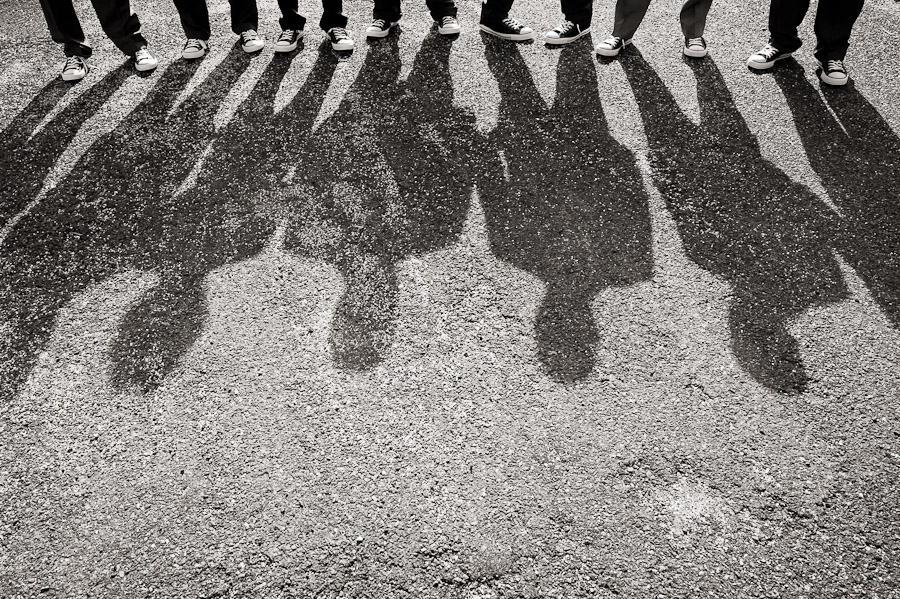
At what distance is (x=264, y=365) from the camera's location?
2.93 m

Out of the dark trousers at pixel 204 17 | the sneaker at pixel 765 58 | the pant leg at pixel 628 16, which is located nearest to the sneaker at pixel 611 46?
the pant leg at pixel 628 16

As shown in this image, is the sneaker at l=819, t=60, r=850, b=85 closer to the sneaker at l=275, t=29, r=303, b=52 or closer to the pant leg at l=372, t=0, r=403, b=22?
the pant leg at l=372, t=0, r=403, b=22

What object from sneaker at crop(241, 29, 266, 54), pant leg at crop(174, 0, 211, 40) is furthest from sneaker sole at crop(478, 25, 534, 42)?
pant leg at crop(174, 0, 211, 40)

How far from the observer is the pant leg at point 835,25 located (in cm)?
448

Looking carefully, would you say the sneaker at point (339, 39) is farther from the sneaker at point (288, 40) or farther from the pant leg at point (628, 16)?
the pant leg at point (628, 16)

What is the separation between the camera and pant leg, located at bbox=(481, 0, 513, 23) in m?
5.34

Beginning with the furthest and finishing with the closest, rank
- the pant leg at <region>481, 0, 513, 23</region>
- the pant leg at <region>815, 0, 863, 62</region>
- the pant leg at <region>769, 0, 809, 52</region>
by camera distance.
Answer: the pant leg at <region>481, 0, 513, 23</region>, the pant leg at <region>769, 0, 809, 52</region>, the pant leg at <region>815, 0, 863, 62</region>

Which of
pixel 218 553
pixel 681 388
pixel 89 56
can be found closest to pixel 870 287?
pixel 681 388

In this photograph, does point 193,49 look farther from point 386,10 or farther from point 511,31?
point 511,31

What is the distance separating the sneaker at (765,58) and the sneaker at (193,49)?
475cm

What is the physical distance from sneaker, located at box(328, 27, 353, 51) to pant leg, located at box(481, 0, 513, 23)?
1.28 meters

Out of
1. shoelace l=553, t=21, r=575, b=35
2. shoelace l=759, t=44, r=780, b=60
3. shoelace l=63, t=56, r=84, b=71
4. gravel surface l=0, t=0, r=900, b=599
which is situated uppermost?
shoelace l=63, t=56, r=84, b=71

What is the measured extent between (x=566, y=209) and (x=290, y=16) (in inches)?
134

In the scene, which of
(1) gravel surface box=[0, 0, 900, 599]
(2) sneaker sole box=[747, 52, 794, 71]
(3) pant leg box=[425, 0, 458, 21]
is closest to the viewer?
(1) gravel surface box=[0, 0, 900, 599]
